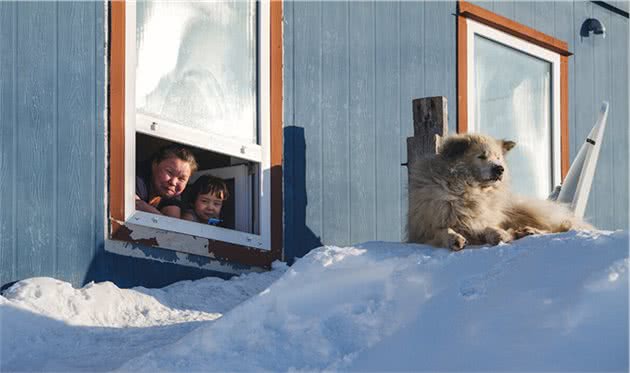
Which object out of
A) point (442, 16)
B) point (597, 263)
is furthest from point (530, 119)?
point (597, 263)

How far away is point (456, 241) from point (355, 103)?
7.44ft

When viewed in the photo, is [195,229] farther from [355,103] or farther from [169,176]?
[355,103]

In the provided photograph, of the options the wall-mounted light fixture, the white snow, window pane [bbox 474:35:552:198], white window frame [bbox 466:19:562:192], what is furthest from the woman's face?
the wall-mounted light fixture

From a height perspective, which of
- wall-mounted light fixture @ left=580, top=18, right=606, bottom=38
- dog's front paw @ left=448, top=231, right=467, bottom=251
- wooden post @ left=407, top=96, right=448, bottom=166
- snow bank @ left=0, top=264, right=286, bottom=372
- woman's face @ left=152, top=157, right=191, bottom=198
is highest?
wall-mounted light fixture @ left=580, top=18, right=606, bottom=38

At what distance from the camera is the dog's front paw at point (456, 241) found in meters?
5.64

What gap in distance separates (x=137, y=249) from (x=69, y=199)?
1.80 ft

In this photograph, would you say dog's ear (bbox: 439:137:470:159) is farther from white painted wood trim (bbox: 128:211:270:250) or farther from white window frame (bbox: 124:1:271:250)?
white painted wood trim (bbox: 128:211:270:250)

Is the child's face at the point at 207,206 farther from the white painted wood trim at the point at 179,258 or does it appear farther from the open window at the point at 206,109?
the white painted wood trim at the point at 179,258

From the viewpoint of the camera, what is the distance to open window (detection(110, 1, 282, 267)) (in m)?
6.09

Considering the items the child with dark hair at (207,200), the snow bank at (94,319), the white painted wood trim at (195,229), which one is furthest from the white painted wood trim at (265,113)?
the snow bank at (94,319)

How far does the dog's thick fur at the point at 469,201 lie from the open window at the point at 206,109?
3.69 feet

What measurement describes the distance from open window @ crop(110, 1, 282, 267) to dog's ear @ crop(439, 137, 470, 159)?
50.7 inches

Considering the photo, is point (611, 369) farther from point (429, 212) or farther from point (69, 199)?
point (69, 199)

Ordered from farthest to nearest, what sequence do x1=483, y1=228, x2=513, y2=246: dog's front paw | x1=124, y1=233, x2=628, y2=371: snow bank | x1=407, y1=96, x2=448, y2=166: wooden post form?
x1=407, y1=96, x2=448, y2=166: wooden post → x1=483, y1=228, x2=513, y2=246: dog's front paw → x1=124, y1=233, x2=628, y2=371: snow bank
